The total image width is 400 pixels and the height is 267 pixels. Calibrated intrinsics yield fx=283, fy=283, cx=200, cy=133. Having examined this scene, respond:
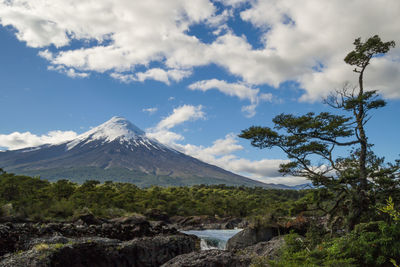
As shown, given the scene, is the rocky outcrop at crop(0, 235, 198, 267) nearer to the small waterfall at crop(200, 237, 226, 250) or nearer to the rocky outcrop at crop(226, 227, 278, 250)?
the rocky outcrop at crop(226, 227, 278, 250)

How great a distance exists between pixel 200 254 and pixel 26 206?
86.6 ft

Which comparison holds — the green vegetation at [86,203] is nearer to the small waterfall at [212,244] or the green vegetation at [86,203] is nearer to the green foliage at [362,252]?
the small waterfall at [212,244]

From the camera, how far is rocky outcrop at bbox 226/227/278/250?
62.1 feet

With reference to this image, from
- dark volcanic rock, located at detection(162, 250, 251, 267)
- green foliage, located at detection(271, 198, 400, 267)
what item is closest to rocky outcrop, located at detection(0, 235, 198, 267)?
dark volcanic rock, located at detection(162, 250, 251, 267)

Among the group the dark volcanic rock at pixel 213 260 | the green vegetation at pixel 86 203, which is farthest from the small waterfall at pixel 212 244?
the dark volcanic rock at pixel 213 260

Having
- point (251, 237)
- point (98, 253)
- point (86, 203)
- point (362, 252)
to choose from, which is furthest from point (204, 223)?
point (362, 252)

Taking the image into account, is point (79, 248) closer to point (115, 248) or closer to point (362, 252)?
point (115, 248)

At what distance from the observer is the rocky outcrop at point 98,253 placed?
10.5 meters

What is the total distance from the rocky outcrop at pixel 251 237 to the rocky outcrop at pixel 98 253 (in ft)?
12.9

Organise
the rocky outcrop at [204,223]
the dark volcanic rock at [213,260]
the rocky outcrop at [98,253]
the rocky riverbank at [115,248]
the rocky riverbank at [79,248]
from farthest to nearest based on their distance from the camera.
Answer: the rocky outcrop at [204,223]
the rocky riverbank at [79,248]
the rocky outcrop at [98,253]
the rocky riverbank at [115,248]
the dark volcanic rock at [213,260]

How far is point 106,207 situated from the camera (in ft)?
133

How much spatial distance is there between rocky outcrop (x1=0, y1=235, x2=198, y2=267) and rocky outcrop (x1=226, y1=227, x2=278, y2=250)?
3940 millimetres

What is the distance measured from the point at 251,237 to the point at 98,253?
10438mm

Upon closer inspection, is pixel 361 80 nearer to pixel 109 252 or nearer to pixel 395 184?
pixel 395 184
